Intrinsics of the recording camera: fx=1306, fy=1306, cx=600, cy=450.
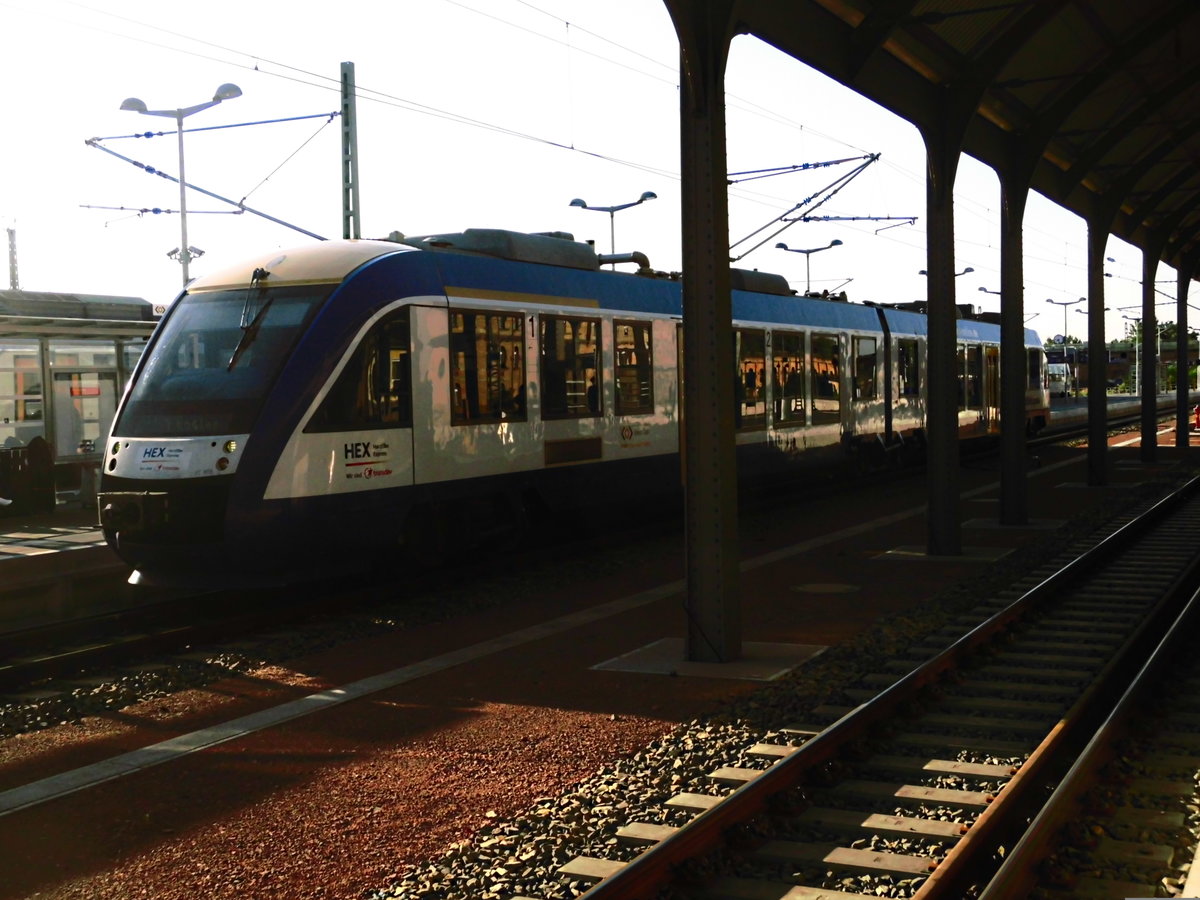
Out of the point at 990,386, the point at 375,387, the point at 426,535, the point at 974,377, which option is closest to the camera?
the point at 375,387

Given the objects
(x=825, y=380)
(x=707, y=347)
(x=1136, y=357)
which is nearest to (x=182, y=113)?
(x=825, y=380)

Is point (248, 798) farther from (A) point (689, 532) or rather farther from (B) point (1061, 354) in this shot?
(B) point (1061, 354)

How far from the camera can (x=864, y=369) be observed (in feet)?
75.2

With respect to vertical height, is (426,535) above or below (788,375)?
below

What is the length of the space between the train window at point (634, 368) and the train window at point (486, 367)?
1.89 metres

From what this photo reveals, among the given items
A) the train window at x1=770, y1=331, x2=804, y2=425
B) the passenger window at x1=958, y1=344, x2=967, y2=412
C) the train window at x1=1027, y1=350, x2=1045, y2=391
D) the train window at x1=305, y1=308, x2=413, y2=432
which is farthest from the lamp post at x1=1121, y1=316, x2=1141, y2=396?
the train window at x1=305, y1=308, x2=413, y2=432

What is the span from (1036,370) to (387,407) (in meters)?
28.6

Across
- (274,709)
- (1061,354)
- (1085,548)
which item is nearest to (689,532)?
(274,709)

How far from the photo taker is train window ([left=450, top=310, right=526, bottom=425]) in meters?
12.4

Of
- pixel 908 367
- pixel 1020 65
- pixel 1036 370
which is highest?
pixel 1020 65

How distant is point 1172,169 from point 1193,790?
1897cm

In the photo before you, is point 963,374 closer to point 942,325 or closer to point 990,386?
point 990,386

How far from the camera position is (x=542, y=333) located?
13.6m

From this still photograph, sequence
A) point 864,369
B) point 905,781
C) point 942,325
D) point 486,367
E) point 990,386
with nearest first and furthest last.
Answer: point 905,781, point 486,367, point 942,325, point 864,369, point 990,386
